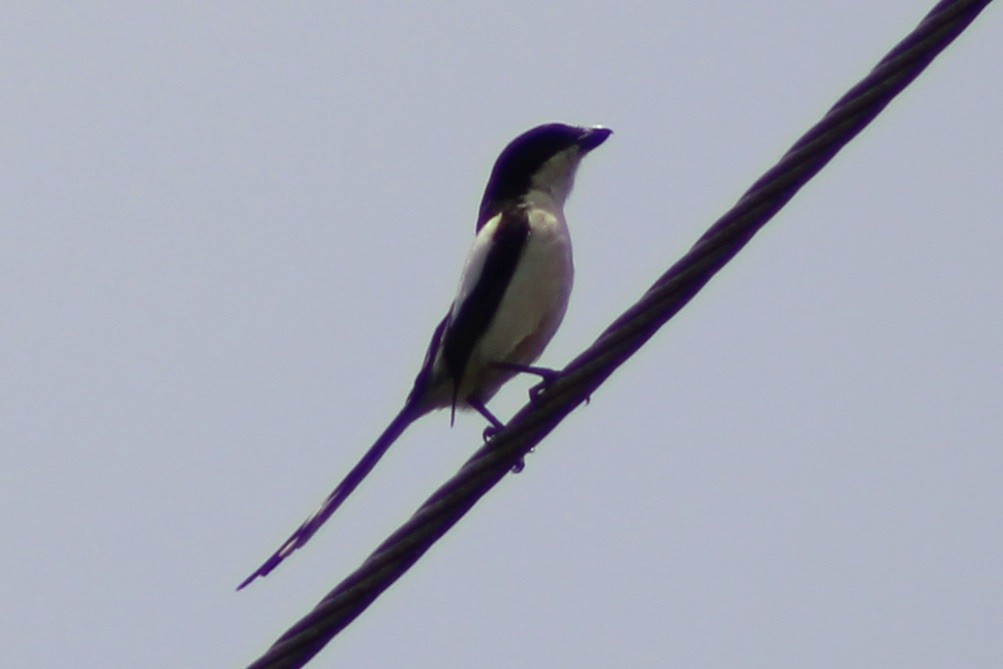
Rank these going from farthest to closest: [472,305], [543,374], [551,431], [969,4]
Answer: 1. [472,305]
2. [543,374]
3. [551,431]
4. [969,4]

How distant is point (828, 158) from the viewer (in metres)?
3.95

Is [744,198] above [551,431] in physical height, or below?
above

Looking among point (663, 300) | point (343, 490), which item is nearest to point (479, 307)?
point (343, 490)

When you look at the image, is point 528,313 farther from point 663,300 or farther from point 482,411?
point 663,300

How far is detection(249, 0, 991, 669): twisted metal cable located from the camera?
389cm

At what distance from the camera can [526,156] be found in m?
7.25

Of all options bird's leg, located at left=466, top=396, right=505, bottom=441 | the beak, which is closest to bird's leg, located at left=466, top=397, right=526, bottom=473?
bird's leg, located at left=466, top=396, right=505, bottom=441

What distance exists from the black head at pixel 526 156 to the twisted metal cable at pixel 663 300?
9.57 feet

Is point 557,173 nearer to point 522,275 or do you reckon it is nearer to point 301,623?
point 522,275

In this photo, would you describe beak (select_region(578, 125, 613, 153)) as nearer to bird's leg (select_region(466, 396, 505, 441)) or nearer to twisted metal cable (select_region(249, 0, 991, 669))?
bird's leg (select_region(466, 396, 505, 441))

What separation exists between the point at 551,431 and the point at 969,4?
1468 mm

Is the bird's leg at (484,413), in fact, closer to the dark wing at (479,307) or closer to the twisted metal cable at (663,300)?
the dark wing at (479,307)

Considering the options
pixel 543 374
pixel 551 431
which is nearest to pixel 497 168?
pixel 543 374

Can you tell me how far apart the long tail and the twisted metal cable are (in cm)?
109
